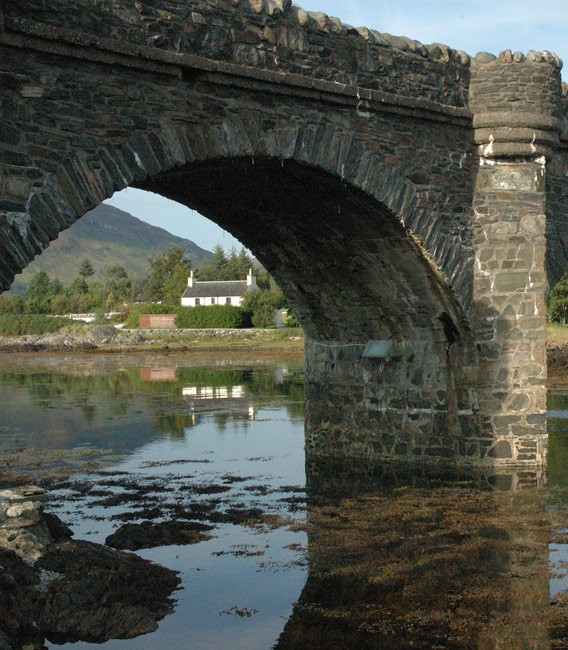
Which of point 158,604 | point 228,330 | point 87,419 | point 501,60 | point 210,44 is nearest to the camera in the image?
point 158,604

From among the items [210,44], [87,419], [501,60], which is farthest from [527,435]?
[87,419]

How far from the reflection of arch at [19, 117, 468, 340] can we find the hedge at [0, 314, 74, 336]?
5609cm

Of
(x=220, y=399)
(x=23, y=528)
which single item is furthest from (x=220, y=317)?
(x=23, y=528)

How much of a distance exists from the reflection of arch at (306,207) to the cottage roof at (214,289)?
62.4 m

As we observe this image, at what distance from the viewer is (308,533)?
31.3 feet

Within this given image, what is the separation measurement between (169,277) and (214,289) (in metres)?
7.92

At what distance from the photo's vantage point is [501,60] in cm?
1165

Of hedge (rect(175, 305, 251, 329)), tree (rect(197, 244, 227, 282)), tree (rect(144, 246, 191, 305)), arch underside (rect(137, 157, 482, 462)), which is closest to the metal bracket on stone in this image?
arch underside (rect(137, 157, 482, 462))

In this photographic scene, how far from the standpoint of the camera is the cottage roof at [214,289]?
7619cm

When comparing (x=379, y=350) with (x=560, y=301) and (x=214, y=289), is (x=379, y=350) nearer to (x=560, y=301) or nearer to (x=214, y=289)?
(x=560, y=301)

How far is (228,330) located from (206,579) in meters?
47.6

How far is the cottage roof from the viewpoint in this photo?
250ft

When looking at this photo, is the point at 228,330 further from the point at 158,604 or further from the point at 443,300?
the point at 158,604

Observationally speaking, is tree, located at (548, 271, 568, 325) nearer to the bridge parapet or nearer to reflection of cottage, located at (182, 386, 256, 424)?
reflection of cottage, located at (182, 386, 256, 424)
